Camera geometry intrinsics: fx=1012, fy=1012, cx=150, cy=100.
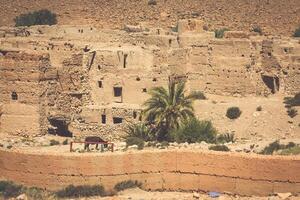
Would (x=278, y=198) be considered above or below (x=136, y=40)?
below

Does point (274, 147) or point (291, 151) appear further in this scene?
point (274, 147)

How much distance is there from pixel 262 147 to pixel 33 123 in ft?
30.0

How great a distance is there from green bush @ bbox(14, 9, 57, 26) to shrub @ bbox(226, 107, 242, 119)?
17.0 metres

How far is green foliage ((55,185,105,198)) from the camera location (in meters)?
30.8

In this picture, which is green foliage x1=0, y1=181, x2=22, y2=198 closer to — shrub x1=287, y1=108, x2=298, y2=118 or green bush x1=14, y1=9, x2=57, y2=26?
shrub x1=287, y1=108, x2=298, y2=118

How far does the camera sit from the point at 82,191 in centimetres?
3081

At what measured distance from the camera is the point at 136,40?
141 feet

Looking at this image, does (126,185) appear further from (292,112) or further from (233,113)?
(292,112)

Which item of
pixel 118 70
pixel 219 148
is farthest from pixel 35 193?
pixel 118 70

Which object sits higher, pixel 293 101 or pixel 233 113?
pixel 293 101

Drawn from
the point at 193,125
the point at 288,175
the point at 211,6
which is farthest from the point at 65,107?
the point at 211,6

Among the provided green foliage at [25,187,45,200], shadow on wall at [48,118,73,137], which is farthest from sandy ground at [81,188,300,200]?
shadow on wall at [48,118,73,137]

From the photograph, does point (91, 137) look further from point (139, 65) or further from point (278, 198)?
point (278, 198)

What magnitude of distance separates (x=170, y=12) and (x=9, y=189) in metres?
25.5
